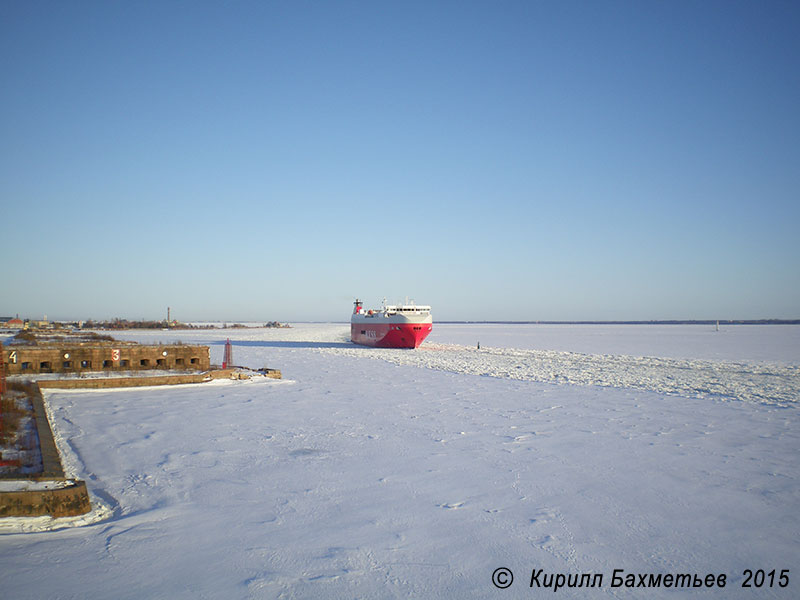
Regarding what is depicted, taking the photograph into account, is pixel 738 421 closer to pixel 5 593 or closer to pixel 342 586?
pixel 342 586

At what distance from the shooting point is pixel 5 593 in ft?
12.7

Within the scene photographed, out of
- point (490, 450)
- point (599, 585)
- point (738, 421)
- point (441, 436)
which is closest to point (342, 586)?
point (599, 585)

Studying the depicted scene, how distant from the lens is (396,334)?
39281 mm

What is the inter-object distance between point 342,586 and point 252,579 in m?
0.78

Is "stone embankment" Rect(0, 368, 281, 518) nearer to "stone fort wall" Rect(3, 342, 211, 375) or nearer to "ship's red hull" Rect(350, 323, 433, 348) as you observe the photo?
"stone fort wall" Rect(3, 342, 211, 375)

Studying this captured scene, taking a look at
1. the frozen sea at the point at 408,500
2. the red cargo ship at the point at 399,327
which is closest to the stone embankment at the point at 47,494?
the frozen sea at the point at 408,500

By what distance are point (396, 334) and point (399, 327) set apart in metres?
0.78

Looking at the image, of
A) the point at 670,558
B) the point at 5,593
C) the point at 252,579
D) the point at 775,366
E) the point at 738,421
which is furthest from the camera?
the point at 775,366

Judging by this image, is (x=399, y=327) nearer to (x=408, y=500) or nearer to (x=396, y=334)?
(x=396, y=334)

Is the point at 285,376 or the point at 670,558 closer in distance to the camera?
the point at 670,558

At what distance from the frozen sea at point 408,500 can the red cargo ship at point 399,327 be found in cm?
2554

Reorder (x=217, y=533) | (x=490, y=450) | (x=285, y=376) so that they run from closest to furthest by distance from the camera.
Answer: (x=217, y=533)
(x=490, y=450)
(x=285, y=376)

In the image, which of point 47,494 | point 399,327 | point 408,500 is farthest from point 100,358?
point 399,327

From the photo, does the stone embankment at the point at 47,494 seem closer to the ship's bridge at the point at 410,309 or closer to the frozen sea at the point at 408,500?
the frozen sea at the point at 408,500
